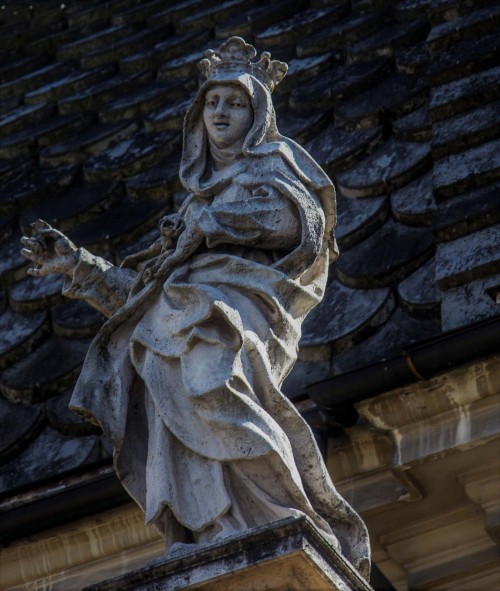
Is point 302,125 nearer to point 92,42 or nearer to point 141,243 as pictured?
point 141,243

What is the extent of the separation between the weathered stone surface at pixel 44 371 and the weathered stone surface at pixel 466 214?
2.04 meters

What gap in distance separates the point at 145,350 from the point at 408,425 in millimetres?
2186

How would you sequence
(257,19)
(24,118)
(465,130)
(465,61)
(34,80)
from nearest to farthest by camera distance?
(465,130), (465,61), (257,19), (24,118), (34,80)

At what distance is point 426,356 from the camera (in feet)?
37.8

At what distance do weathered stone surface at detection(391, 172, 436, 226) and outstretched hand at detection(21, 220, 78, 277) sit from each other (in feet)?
11.4

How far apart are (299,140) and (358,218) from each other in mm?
1576

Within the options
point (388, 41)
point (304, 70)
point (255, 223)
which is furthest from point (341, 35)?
point (255, 223)

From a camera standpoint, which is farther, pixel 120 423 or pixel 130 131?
pixel 130 131

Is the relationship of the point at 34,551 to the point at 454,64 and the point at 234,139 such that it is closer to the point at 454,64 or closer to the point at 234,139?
the point at 234,139

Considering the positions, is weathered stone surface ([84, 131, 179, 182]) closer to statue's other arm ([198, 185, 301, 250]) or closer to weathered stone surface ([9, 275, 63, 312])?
weathered stone surface ([9, 275, 63, 312])

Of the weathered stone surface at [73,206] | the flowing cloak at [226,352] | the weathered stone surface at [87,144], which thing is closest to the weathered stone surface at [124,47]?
the weathered stone surface at [87,144]

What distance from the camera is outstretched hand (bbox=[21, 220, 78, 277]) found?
10.6m

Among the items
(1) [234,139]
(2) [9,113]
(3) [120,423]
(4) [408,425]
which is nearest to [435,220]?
(4) [408,425]

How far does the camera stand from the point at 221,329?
9.75 meters
